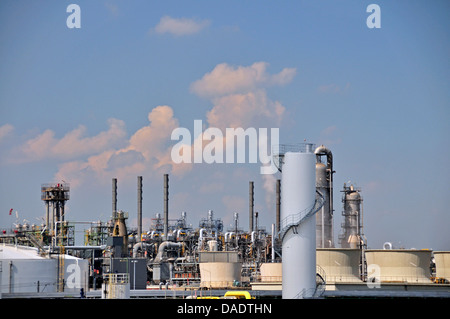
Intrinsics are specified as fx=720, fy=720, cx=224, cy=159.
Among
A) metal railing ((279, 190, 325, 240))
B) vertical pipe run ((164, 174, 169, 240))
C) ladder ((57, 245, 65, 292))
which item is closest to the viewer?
metal railing ((279, 190, 325, 240))

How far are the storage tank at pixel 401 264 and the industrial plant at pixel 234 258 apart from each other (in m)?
0.09

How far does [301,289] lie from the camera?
1716 inches

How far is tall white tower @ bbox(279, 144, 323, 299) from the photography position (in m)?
43.6

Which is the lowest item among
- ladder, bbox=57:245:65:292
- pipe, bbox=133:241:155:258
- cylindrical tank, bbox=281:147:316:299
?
ladder, bbox=57:245:65:292

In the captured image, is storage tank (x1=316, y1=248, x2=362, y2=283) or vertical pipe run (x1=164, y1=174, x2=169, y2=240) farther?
vertical pipe run (x1=164, y1=174, x2=169, y2=240)

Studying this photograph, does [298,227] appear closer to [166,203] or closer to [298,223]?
[298,223]

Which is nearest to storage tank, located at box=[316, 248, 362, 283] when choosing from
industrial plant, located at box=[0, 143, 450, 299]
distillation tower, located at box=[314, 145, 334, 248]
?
industrial plant, located at box=[0, 143, 450, 299]

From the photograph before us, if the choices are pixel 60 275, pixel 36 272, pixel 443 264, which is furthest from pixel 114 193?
pixel 443 264

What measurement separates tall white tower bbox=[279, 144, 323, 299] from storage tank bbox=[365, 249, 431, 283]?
1021 inches

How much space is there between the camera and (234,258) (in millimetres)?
79375

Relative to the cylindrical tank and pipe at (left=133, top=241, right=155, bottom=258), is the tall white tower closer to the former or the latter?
the cylindrical tank

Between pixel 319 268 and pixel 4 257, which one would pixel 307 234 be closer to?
pixel 319 268

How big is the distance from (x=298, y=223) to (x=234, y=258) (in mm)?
36657
